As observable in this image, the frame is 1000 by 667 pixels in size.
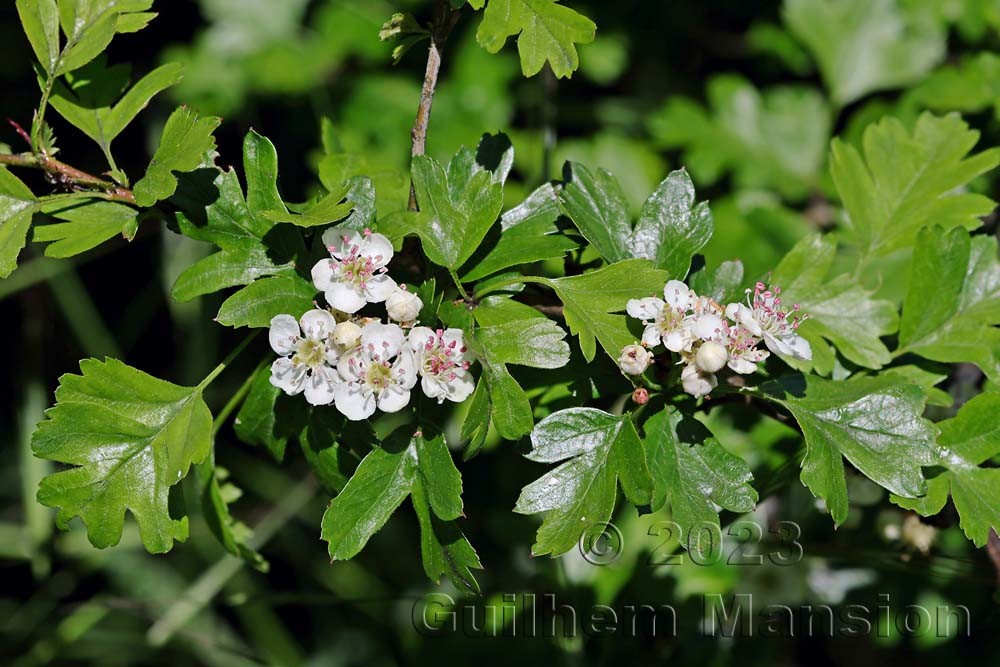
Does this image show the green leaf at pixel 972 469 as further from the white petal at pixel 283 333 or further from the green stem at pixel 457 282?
the white petal at pixel 283 333

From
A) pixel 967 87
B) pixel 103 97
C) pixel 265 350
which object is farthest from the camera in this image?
pixel 265 350

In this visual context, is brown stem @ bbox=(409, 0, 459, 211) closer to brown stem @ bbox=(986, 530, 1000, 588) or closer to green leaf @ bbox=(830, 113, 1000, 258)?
green leaf @ bbox=(830, 113, 1000, 258)

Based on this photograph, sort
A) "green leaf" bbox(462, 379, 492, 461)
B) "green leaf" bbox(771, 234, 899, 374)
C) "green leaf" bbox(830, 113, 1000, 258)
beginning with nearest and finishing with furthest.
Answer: "green leaf" bbox(462, 379, 492, 461)
"green leaf" bbox(771, 234, 899, 374)
"green leaf" bbox(830, 113, 1000, 258)

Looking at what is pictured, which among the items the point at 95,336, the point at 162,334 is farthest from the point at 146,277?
the point at 95,336

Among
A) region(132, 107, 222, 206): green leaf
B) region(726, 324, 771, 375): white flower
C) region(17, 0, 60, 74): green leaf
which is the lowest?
region(726, 324, 771, 375): white flower

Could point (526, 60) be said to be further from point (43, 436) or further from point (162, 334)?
point (162, 334)

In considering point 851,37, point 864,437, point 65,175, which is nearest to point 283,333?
point 65,175

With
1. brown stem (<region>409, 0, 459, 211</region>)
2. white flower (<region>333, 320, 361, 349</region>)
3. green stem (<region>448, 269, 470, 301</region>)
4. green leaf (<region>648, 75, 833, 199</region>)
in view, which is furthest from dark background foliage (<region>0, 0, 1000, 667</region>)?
white flower (<region>333, 320, 361, 349</region>)

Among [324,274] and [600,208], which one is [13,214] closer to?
[324,274]
